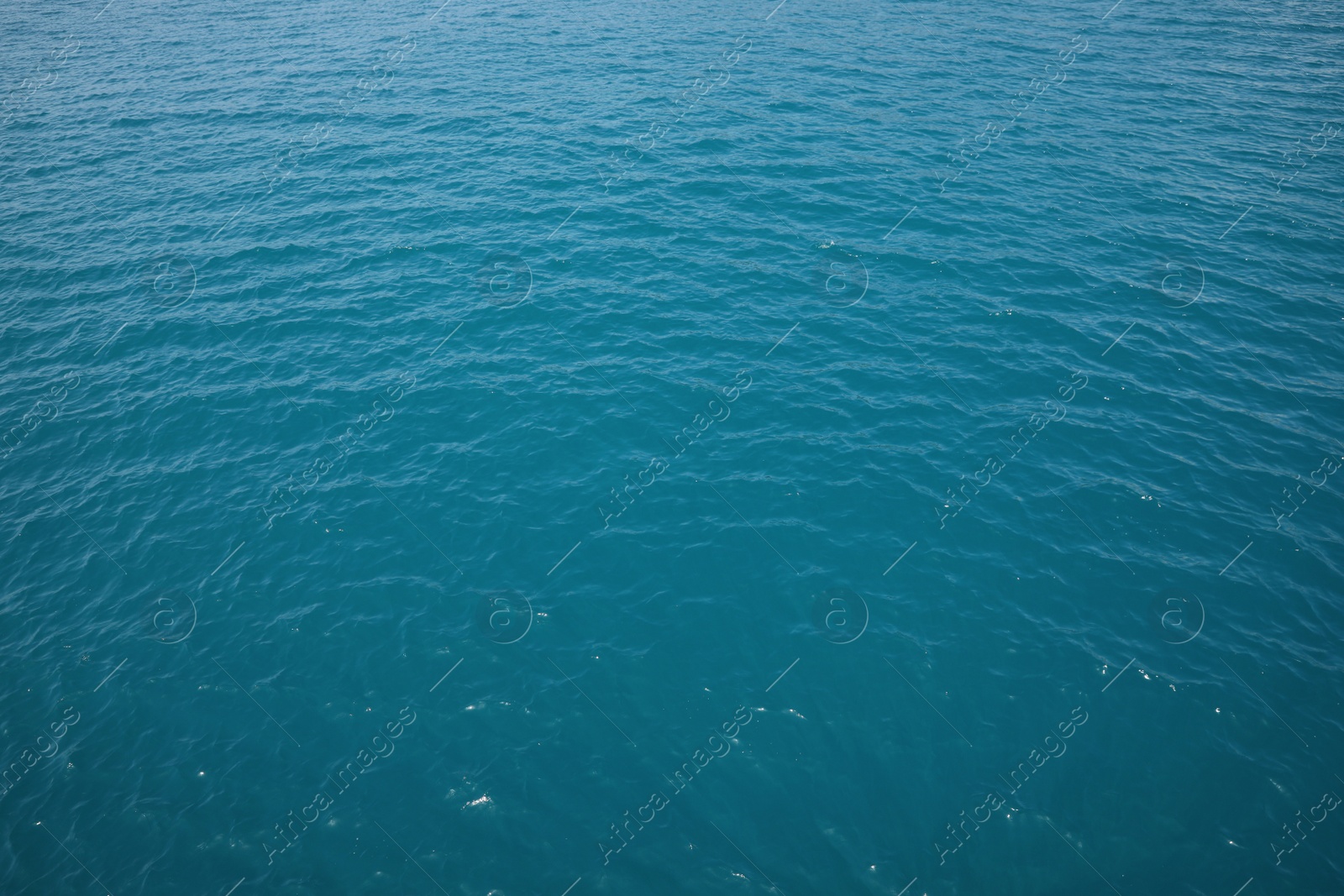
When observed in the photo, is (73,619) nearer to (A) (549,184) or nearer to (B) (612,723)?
(B) (612,723)

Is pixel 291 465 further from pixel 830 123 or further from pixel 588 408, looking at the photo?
pixel 830 123

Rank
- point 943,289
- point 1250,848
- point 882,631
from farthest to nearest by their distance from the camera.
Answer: point 943,289 < point 882,631 < point 1250,848

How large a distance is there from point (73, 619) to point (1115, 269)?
204 feet

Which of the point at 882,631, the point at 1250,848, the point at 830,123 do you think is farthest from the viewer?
the point at 830,123

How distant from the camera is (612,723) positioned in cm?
2988

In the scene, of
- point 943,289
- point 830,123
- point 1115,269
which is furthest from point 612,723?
point 830,123

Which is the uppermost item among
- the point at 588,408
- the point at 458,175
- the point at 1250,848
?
the point at 458,175

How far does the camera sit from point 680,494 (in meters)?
38.5

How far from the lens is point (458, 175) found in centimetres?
6197

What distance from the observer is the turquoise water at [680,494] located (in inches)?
1079

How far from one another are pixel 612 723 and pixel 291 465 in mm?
22974

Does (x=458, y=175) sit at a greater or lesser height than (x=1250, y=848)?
greater

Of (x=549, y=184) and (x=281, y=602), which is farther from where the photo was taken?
(x=549, y=184)

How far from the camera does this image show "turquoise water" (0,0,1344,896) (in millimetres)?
27406
